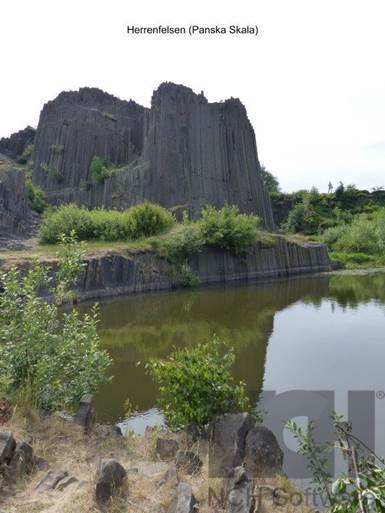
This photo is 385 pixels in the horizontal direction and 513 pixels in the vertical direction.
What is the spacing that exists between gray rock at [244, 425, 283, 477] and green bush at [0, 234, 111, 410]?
269cm

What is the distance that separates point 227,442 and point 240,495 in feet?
4.13

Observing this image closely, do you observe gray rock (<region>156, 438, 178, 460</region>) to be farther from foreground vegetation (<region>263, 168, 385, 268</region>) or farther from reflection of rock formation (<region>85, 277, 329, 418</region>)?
foreground vegetation (<region>263, 168, 385, 268</region>)

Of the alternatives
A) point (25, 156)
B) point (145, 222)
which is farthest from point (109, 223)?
point (25, 156)

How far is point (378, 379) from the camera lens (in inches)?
441

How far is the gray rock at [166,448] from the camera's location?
6082 millimetres

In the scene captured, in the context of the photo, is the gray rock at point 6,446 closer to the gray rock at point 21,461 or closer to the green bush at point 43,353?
the gray rock at point 21,461

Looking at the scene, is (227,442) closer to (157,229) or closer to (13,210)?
(157,229)

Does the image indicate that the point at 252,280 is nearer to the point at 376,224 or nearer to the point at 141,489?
the point at 376,224

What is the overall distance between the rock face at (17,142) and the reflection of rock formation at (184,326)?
61.0 m

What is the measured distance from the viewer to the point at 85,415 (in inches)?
266

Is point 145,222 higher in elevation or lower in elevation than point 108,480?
higher

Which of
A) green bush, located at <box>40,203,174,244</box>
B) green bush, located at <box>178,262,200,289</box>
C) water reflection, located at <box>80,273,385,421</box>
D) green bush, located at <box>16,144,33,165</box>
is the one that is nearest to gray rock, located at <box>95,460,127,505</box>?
water reflection, located at <box>80,273,385,421</box>

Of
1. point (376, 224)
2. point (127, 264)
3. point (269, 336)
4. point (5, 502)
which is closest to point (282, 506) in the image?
point (5, 502)

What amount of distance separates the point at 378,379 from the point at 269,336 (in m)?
5.70
